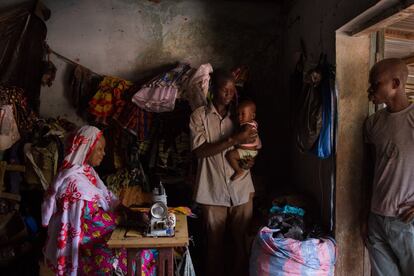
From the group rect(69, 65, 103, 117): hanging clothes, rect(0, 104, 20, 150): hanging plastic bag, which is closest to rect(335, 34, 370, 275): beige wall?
rect(69, 65, 103, 117): hanging clothes

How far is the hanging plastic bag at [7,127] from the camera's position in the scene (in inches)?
152

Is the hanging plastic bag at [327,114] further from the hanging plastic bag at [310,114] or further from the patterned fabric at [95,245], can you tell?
the patterned fabric at [95,245]

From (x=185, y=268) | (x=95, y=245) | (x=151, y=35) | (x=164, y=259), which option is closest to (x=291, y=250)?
(x=185, y=268)

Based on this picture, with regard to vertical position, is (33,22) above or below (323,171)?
above

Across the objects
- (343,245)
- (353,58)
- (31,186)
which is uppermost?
(353,58)

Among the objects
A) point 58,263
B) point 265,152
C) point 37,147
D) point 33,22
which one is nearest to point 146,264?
point 58,263

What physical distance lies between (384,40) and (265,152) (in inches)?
83.2

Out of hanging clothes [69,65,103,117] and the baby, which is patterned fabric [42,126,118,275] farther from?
hanging clothes [69,65,103,117]

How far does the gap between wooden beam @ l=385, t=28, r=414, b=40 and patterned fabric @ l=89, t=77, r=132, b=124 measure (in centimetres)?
292

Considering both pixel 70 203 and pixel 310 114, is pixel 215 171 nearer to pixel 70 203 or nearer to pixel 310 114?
pixel 310 114

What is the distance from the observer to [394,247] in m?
2.52

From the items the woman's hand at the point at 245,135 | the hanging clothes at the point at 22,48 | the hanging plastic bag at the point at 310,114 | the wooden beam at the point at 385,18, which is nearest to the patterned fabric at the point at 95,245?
the woman's hand at the point at 245,135

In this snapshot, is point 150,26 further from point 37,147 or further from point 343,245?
point 343,245

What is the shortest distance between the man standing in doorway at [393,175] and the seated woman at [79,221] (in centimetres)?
195
